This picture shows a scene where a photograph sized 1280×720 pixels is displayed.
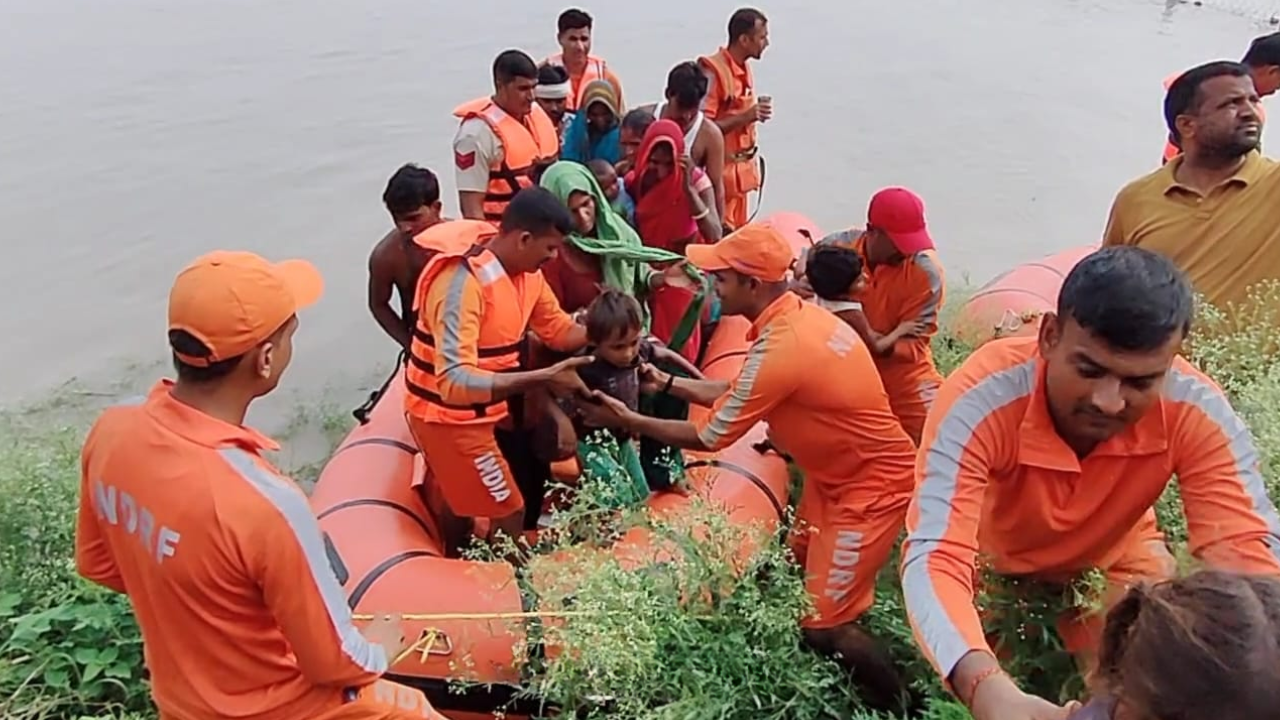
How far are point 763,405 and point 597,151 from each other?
2679 mm

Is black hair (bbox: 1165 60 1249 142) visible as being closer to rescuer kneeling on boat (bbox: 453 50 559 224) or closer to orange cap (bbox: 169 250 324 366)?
orange cap (bbox: 169 250 324 366)

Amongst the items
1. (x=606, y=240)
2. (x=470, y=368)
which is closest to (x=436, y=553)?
(x=470, y=368)

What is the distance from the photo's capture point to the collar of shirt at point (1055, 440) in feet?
6.47

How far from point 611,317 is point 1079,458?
5.47 ft

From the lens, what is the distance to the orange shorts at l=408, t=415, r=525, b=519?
351 centimetres

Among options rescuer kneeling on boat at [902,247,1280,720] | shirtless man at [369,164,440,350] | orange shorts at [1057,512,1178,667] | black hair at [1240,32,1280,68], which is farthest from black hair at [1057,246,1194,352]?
black hair at [1240,32,1280,68]

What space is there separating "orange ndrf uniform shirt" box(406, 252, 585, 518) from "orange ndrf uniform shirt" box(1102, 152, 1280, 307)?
1712mm

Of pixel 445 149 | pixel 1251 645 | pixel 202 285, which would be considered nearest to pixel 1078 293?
pixel 1251 645

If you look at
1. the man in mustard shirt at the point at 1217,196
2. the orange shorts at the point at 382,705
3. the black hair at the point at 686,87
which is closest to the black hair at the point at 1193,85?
the man in mustard shirt at the point at 1217,196

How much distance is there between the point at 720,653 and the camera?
105 inches

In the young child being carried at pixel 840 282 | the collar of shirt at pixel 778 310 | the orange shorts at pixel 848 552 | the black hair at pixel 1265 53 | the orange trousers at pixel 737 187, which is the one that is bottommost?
the orange shorts at pixel 848 552

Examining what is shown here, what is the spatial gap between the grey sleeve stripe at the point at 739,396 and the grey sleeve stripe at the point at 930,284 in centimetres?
104

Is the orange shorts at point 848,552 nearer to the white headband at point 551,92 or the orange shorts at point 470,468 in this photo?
the orange shorts at point 470,468

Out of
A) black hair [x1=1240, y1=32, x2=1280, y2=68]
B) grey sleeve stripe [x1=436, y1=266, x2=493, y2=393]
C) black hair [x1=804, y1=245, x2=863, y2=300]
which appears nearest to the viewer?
grey sleeve stripe [x1=436, y1=266, x2=493, y2=393]
